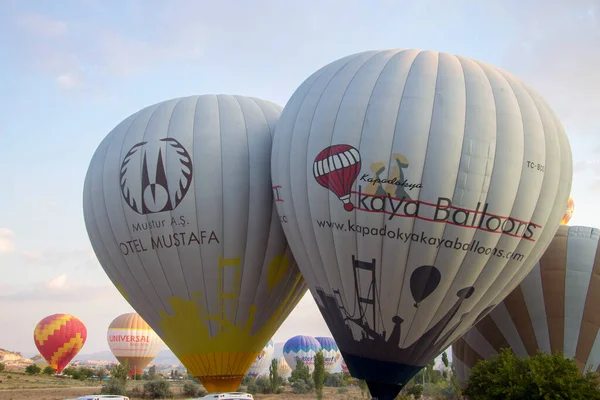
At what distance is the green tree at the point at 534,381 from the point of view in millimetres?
13891

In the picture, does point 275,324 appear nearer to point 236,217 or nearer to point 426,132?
point 236,217

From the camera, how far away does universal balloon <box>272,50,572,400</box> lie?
13.7 metres

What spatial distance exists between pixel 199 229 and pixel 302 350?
4535 cm

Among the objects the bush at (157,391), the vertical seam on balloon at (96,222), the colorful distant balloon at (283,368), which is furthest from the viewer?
the colorful distant balloon at (283,368)

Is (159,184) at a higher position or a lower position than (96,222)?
higher

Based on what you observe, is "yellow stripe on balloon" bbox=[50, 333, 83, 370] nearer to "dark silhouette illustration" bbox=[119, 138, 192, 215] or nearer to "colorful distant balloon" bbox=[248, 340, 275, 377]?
"colorful distant balloon" bbox=[248, 340, 275, 377]

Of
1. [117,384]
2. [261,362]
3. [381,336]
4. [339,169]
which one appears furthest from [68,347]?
[339,169]

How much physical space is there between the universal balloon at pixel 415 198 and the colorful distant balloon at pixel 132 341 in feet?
126

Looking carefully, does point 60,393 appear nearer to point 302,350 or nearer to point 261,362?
point 261,362

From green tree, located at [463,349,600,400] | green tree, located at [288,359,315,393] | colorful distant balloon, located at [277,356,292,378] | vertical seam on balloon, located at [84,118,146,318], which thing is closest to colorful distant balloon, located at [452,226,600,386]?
green tree, located at [463,349,600,400]

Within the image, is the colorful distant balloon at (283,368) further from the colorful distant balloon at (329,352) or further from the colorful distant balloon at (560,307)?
the colorful distant balloon at (560,307)

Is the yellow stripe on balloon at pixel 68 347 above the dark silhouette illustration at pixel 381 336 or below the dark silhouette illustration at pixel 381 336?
above

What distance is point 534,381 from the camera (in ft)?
46.0

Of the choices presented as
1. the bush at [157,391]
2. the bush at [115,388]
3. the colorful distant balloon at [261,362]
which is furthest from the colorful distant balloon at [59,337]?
the bush at [157,391]
